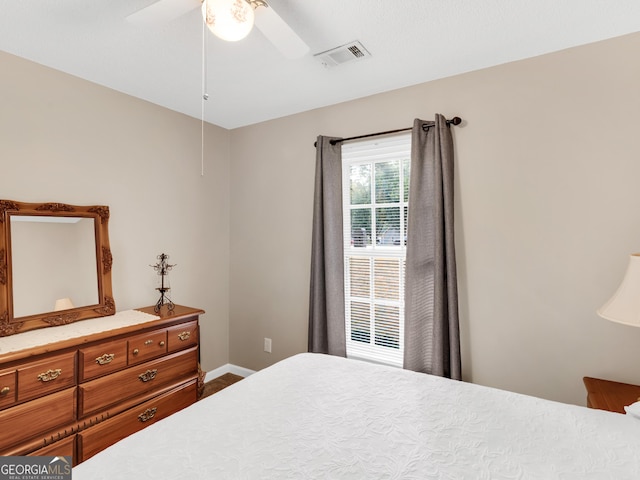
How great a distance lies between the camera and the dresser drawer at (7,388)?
5.24 ft

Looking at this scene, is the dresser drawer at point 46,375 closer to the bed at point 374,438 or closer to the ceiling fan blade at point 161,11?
the bed at point 374,438

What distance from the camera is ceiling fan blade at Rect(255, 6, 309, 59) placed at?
1.38 metres

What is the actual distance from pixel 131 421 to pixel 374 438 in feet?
5.65

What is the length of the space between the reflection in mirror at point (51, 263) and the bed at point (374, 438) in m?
1.45

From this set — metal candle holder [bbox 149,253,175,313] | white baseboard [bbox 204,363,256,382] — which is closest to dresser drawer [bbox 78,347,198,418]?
metal candle holder [bbox 149,253,175,313]

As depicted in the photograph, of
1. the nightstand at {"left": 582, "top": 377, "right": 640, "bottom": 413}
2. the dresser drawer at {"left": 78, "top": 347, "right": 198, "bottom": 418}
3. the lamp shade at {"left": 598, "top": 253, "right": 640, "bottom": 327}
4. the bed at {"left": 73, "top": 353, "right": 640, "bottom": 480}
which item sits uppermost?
the lamp shade at {"left": 598, "top": 253, "right": 640, "bottom": 327}

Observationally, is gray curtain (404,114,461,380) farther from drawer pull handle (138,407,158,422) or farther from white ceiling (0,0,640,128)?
drawer pull handle (138,407,158,422)

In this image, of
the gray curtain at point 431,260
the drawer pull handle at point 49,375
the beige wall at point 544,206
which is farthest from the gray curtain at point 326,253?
the drawer pull handle at point 49,375

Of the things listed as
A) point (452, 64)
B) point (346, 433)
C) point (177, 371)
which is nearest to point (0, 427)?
point (177, 371)

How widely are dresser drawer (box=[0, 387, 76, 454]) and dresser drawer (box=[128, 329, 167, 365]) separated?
355mm

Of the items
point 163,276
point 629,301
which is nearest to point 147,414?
point 163,276

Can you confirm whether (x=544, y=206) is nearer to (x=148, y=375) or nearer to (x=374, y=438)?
(x=374, y=438)

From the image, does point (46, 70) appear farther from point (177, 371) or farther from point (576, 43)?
point (576, 43)

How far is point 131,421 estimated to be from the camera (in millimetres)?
2125
